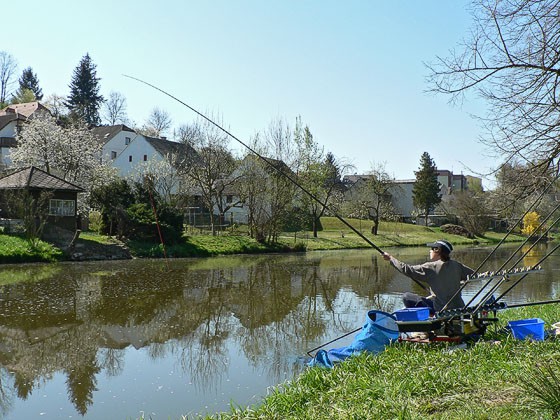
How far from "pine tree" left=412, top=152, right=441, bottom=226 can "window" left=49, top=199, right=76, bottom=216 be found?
43.7 meters

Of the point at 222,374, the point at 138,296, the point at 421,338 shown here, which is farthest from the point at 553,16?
the point at 138,296

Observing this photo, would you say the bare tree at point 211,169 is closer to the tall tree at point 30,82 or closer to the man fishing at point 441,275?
the man fishing at point 441,275

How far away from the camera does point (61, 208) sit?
88.3ft

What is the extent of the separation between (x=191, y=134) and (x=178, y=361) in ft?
110

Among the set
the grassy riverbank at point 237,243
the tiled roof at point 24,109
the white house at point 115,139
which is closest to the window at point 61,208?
the grassy riverbank at point 237,243

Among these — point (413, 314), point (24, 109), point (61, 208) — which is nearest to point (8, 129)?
point (24, 109)

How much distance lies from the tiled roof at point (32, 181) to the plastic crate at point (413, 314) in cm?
2149

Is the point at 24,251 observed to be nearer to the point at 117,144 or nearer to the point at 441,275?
the point at 441,275

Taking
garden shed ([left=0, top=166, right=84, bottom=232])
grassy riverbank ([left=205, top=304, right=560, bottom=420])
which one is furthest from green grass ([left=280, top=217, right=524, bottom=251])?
grassy riverbank ([left=205, top=304, right=560, bottom=420])

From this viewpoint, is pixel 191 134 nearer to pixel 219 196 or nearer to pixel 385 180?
pixel 219 196

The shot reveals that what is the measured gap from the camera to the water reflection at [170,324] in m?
7.11

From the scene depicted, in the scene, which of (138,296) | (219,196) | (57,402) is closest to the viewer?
(57,402)

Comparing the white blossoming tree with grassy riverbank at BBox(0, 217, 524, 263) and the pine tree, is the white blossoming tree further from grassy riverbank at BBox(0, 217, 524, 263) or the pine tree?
the pine tree

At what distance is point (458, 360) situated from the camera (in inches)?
230
